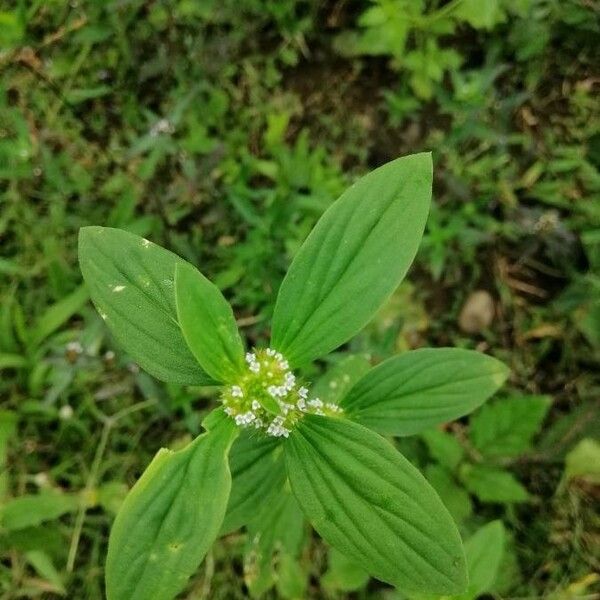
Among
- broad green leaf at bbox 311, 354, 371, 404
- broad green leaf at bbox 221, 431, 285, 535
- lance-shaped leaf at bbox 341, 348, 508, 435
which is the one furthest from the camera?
broad green leaf at bbox 311, 354, 371, 404

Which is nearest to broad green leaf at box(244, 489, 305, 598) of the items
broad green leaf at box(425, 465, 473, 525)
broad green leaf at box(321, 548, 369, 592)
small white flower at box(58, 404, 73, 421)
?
broad green leaf at box(321, 548, 369, 592)

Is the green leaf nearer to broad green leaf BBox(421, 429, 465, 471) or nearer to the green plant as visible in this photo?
broad green leaf BBox(421, 429, 465, 471)

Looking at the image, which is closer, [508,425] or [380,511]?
[380,511]

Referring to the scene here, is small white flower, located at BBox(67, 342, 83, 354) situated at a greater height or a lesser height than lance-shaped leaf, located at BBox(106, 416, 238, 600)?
lesser

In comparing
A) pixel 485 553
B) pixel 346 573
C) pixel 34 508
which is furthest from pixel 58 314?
pixel 485 553

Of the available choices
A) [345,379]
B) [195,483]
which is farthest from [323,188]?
[195,483]

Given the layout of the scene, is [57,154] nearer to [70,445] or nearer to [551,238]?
[70,445]

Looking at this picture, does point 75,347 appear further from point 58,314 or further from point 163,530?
point 163,530
